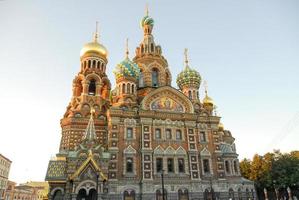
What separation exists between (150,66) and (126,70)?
5.07 m

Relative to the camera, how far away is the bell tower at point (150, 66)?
3212cm

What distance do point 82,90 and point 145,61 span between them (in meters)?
9.28

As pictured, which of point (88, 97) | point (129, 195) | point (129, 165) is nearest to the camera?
point (129, 195)

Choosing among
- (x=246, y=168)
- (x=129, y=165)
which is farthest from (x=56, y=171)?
(x=246, y=168)

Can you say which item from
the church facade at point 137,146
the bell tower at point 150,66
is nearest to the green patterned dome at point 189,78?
the church facade at point 137,146

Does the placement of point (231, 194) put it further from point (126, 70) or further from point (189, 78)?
point (126, 70)

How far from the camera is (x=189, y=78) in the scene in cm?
3222

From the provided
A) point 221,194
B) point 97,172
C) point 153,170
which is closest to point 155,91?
point 153,170

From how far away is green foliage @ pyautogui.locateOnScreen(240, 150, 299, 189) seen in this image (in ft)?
115

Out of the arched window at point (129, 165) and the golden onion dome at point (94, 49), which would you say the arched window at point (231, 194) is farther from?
the golden onion dome at point (94, 49)

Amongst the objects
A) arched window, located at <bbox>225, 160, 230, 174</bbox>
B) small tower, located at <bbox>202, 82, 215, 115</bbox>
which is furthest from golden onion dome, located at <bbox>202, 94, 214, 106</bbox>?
arched window, located at <bbox>225, 160, 230, 174</bbox>

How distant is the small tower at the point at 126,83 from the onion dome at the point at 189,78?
646cm

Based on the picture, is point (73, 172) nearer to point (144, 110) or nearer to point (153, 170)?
point (153, 170)

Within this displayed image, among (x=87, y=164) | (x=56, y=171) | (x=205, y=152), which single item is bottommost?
(x=56, y=171)
